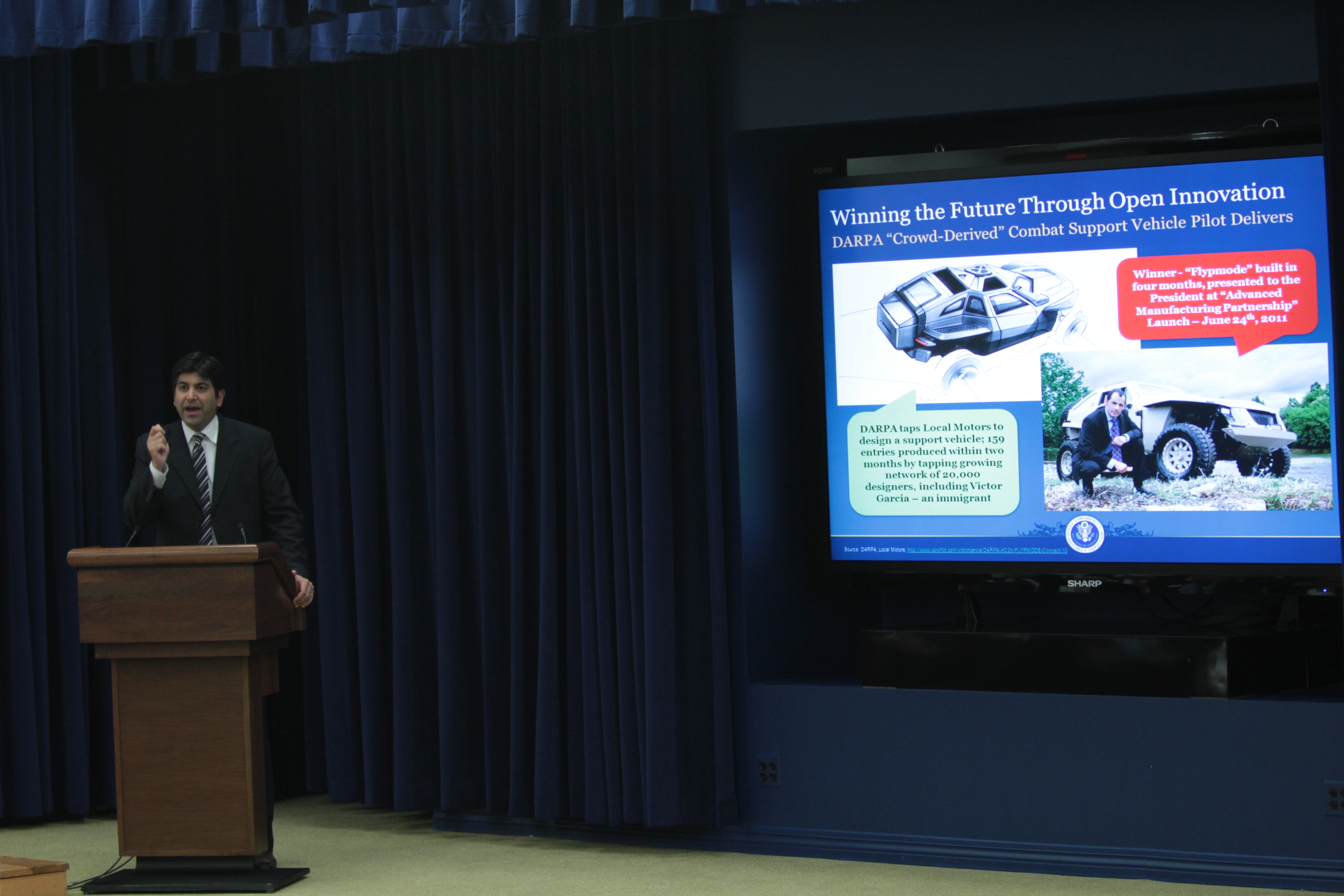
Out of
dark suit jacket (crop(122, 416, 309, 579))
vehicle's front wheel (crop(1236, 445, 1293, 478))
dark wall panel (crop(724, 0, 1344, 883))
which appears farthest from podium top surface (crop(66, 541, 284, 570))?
vehicle's front wheel (crop(1236, 445, 1293, 478))

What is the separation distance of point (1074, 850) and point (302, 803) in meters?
2.64

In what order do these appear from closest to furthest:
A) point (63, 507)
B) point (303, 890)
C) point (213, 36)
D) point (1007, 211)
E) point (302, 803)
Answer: point (303, 890), point (1007, 211), point (213, 36), point (63, 507), point (302, 803)

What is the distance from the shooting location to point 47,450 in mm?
4816

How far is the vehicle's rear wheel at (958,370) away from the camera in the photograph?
4176 millimetres

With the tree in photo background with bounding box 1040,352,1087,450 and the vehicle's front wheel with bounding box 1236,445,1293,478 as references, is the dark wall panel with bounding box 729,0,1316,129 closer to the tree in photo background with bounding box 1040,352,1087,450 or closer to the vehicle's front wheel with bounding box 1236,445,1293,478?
the tree in photo background with bounding box 1040,352,1087,450

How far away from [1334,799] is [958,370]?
147cm

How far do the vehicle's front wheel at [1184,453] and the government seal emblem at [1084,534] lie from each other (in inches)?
8.8

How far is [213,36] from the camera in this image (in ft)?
14.6

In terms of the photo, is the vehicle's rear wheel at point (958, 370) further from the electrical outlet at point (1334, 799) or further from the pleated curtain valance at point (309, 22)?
the electrical outlet at point (1334, 799)

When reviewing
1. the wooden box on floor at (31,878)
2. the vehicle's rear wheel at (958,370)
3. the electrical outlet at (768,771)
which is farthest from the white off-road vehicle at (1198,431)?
the wooden box on floor at (31,878)

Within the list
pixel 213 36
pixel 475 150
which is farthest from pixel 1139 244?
pixel 213 36

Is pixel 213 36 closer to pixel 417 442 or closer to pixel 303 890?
pixel 417 442

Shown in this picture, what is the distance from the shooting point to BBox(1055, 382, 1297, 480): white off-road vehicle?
12.8 ft

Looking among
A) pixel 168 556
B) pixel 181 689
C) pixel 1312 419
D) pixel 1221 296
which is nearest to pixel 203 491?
pixel 168 556
